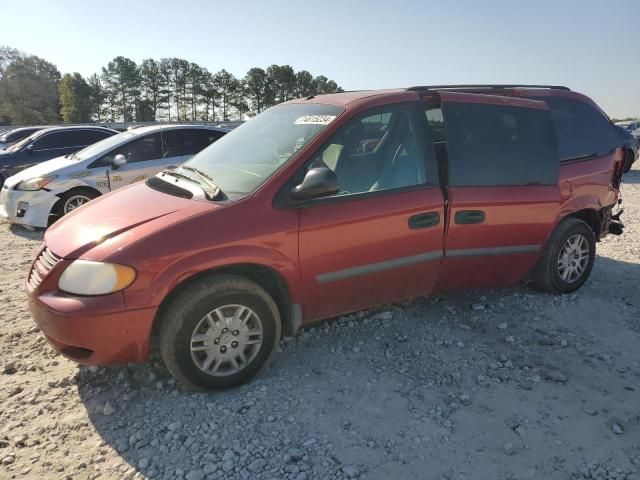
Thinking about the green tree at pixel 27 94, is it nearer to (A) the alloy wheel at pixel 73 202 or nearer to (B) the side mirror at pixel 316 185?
(A) the alloy wheel at pixel 73 202

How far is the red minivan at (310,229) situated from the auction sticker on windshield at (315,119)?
19mm

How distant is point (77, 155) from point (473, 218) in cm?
705

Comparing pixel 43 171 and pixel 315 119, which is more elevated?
pixel 315 119

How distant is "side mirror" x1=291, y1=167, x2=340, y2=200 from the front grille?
59.1 inches

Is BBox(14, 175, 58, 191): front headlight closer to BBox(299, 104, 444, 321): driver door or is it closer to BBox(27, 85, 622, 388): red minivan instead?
BBox(27, 85, 622, 388): red minivan

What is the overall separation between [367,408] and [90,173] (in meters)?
6.44

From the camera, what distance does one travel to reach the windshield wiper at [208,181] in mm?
3133

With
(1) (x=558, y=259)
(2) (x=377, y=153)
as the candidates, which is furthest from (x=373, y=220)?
(1) (x=558, y=259)

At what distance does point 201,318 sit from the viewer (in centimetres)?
288

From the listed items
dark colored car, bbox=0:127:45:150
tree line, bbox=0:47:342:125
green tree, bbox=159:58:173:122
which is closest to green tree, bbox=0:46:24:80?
tree line, bbox=0:47:342:125

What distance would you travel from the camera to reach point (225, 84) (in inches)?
3155

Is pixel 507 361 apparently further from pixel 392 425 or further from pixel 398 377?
pixel 392 425

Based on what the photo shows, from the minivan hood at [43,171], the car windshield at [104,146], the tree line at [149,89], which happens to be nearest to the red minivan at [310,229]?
the car windshield at [104,146]

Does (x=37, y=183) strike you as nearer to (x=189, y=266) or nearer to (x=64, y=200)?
(x=64, y=200)
